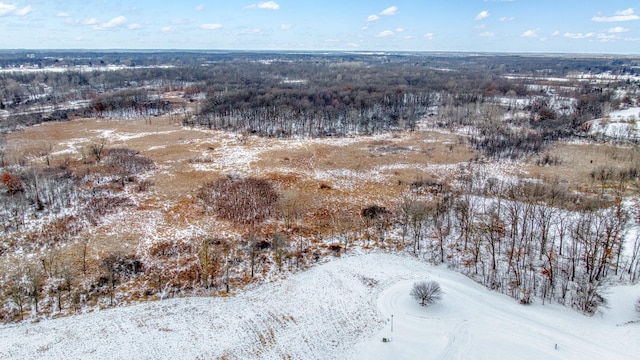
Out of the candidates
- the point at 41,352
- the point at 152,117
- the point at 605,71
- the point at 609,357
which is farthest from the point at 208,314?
the point at 605,71

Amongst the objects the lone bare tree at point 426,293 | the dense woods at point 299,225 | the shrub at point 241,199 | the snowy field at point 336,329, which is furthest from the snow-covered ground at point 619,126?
the lone bare tree at point 426,293

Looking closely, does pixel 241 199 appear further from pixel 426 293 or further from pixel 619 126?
pixel 619 126

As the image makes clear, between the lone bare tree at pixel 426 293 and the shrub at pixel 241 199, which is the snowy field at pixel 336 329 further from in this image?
the shrub at pixel 241 199

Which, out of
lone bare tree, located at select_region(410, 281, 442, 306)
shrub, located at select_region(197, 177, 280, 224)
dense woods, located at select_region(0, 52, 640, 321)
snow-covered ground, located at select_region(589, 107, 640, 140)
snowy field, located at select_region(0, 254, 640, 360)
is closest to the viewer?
snowy field, located at select_region(0, 254, 640, 360)

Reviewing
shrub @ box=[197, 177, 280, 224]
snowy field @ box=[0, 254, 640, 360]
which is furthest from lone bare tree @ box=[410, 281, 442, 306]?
shrub @ box=[197, 177, 280, 224]

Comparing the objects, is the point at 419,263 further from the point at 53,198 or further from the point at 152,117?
the point at 152,117

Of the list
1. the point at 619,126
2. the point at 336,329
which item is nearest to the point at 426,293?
the point at 336,329

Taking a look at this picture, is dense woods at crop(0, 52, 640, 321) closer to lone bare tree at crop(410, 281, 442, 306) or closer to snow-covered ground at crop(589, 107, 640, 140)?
snow-covered ground at crop(589, 107, 640, 140)
